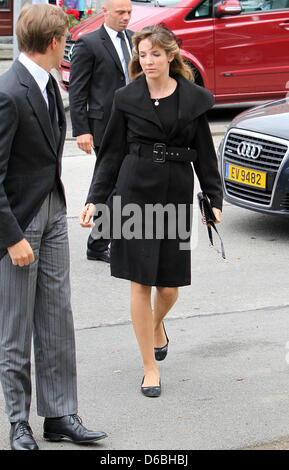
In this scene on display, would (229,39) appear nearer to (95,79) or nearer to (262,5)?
(262,5)

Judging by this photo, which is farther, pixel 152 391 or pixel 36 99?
pixel 152 391

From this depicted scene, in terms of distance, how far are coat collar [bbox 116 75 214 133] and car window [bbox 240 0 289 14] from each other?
8036mm

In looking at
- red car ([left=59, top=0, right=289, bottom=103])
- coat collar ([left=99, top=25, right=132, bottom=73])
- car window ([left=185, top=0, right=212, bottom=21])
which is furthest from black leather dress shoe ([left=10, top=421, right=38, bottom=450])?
car window ([left=185, top=0, right=212, bottom=21])

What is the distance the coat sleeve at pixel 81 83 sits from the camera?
6.34 meters

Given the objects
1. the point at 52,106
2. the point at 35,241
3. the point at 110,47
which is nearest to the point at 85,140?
the point at 110,47

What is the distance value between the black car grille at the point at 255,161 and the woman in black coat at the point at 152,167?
2.67m

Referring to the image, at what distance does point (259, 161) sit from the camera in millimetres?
7258

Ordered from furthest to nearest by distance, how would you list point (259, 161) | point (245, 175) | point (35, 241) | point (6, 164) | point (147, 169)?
1. point (245, 175)
2. point (259, 161)
3. point (147, 169)
4. point (35, 241)
5. point (6, 164)

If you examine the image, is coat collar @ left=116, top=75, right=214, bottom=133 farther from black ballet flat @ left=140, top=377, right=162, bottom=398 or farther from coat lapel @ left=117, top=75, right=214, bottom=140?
black ballet flat @ left=140, top=377, right=162, bottom=398

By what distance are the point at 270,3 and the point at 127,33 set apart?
617 centimetres

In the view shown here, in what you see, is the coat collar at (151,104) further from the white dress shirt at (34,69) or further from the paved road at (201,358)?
the paved road at (201,358)

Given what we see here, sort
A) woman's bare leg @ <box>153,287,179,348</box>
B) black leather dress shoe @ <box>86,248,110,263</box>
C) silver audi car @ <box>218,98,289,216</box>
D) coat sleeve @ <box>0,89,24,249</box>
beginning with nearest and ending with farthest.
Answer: coat sleeve @ <box>0,89,24,249</box>
woman's bare leg @ <box>153,287,179,348</box>
black leather dress shoe @ <box>86,248,110,263</box>
silver audi car @ <box>218,98,289,216</box>

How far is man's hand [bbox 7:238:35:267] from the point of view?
3.60 metres

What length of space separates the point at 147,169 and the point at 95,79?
2180 millimetres
